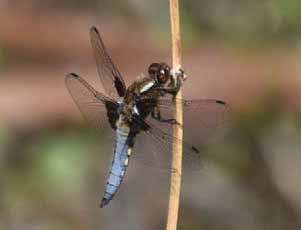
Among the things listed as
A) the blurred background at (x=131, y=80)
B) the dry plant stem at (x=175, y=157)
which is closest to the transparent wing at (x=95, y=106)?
the dry plant stem at (x=175, y=157)

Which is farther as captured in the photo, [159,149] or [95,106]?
[95,106]

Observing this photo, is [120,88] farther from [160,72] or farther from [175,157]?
[175,157]

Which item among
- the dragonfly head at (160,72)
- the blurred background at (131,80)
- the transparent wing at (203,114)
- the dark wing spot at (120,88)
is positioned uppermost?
Result: the dragonfly head at (160,72)

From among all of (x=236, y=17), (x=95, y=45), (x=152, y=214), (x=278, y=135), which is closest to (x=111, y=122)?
(x=95, y=45)

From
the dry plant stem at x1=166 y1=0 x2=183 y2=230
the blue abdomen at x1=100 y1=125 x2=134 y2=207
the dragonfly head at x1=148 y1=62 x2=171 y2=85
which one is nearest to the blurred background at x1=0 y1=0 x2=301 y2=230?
the blue abdomen at x1=100 y1=125 x2=134 y2=207

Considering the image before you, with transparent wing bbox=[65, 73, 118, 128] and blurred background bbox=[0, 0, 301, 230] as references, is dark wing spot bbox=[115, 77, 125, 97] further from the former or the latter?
blurred background bbox=[0, 0, 301, 230]

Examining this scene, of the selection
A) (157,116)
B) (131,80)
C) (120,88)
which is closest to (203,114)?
(157,116)

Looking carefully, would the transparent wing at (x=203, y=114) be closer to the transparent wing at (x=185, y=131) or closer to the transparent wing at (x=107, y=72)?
the transparent wing at (x=185, y=131)

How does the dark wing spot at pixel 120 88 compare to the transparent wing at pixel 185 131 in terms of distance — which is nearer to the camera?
the transparent wing at pixel 185 131
